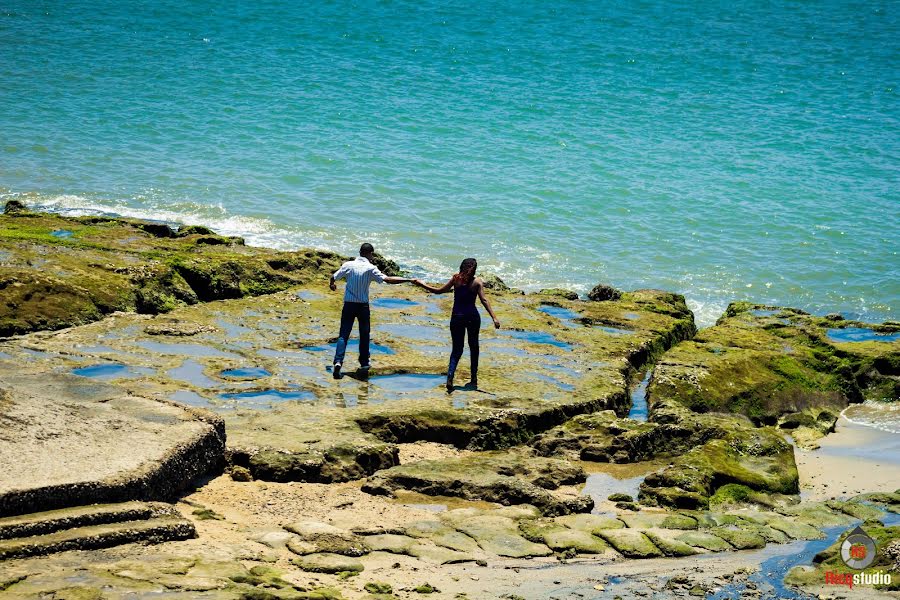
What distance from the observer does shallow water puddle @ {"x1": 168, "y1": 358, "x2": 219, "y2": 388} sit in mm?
13062

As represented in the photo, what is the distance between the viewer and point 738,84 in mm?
41125

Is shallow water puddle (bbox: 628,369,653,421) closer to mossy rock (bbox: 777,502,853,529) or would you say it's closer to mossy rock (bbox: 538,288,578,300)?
mossy rock (bbox: 777,502,853,529)

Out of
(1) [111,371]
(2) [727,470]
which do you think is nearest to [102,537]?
(1) [111,371]

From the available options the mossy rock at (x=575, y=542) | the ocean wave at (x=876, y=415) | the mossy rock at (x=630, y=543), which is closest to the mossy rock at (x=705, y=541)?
the mossy rock at (x=630, y=543)

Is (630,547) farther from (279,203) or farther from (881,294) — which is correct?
(279,203)

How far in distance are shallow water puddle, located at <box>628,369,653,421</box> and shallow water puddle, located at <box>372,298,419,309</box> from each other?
3.97 m

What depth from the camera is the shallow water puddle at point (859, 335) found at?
18.0 m

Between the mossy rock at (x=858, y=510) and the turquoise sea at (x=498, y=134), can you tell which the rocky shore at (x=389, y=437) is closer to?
the mossy rock at (x=858, y=510)

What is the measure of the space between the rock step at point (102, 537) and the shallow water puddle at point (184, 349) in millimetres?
5264

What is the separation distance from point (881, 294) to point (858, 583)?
16.7 m

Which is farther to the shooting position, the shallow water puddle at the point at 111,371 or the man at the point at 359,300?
the man at the point at 359,300

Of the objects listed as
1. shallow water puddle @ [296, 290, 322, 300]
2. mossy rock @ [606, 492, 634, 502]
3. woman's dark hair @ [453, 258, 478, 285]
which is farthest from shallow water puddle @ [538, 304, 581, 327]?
mossy rock @ [606, 492, 634, 502]

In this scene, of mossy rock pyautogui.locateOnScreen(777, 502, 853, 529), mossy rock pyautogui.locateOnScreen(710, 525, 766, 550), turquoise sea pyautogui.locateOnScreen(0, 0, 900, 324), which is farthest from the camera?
turquoise sea pyautogui.locateOnScreen(0, 0, 900, 324)

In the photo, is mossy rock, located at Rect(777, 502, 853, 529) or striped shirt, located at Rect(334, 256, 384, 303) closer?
mossy rock, located at Rect(777, 502, 853, 529)
